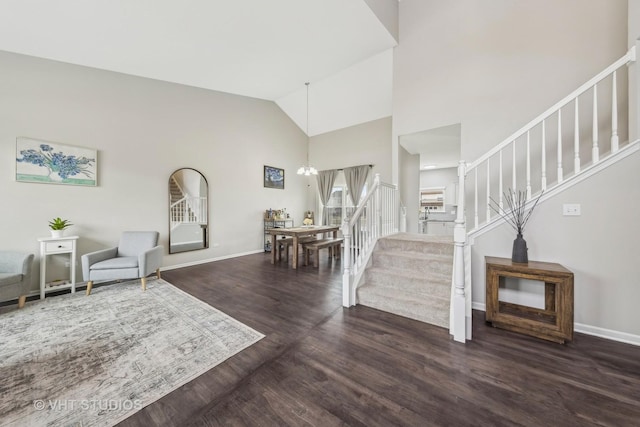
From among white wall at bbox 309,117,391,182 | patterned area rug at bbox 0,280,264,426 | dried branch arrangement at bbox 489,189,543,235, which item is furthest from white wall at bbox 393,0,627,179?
patterned area rug at bbox 0,280,264,426

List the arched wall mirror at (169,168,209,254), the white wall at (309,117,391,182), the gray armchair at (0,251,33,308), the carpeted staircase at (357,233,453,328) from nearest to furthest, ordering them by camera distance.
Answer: the carpeted staircase at (357,233,453,328), the gray armchair at (0,251,33,308), the arched wall mirror at (169,168,209,254), the white wall at (309,117,391,182)

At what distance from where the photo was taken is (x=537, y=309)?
2.41 metres

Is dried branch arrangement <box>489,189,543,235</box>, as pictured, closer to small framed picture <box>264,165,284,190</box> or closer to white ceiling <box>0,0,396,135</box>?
white ceiling <box>0,0,396,135</box>

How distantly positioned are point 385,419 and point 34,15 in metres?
5.21

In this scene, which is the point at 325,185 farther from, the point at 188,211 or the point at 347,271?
the point at 347,271

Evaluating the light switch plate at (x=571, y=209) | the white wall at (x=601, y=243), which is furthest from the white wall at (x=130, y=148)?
the light switch plate at (x=571, y=209)

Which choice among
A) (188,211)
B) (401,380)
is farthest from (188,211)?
(401,380)

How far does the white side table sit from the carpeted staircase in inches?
158

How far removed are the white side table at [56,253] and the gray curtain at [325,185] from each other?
5386 mm

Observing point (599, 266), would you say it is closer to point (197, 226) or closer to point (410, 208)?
point (410, 208)

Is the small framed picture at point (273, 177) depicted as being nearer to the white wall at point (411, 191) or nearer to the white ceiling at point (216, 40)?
the white ceiling at point (216, 40)

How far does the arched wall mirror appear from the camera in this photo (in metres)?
4.63

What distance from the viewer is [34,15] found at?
2.66 meters

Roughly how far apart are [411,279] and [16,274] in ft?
15.2
